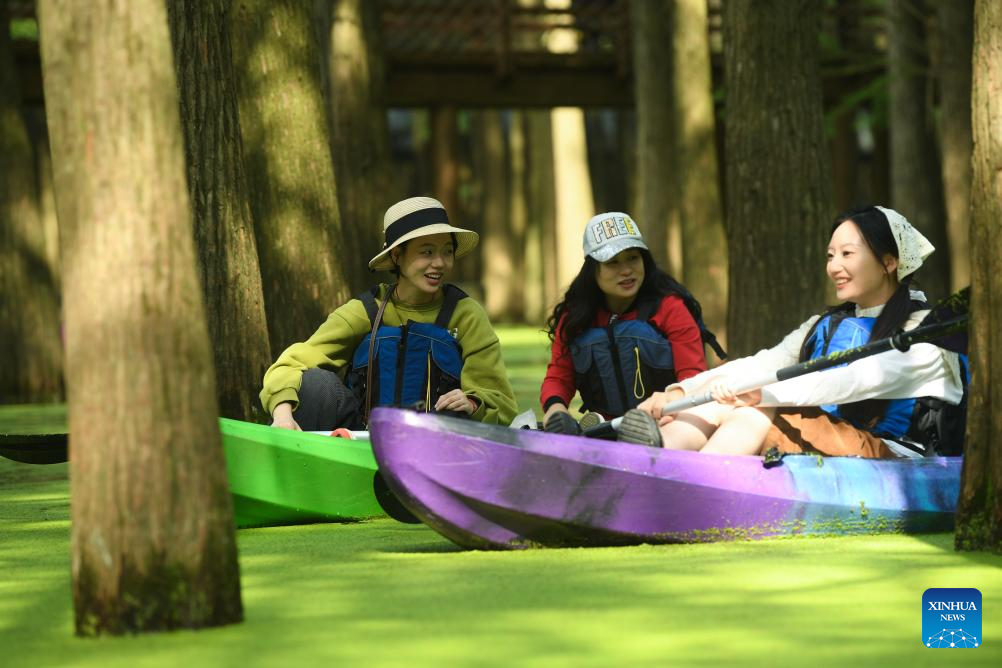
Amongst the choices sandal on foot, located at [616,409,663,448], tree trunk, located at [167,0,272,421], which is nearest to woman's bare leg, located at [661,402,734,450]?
sandal on foot, located at [616,409,663,448]

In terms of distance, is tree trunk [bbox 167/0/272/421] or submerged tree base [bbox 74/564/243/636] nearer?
submerged tree base [bbox 74/564/243/636]

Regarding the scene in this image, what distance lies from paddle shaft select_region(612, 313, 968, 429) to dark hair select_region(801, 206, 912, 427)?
0.67ft

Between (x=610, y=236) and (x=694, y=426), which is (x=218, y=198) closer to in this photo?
(x=610, y=236)

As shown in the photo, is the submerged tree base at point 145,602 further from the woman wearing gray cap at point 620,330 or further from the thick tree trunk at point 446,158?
the thick tree trunk at point 446,158

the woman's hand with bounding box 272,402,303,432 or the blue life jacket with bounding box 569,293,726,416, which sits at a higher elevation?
the blue life jacket with bounding box 569,293,726,416

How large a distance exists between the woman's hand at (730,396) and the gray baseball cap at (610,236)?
1057 mm

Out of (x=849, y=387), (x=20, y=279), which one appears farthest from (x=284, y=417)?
(x=20, y=279)

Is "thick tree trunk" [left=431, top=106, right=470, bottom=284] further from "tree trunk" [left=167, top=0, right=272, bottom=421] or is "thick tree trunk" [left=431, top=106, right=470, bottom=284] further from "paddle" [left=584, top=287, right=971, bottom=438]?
"paddle" [left=584, top=287, right=971, bottom=438]

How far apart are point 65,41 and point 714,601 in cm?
223

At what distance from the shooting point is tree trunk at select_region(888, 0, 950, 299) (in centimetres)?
1828

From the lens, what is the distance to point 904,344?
18.0ft

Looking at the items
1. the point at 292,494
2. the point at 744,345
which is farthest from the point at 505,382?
the point at 744,345

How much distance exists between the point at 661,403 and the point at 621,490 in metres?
0.65

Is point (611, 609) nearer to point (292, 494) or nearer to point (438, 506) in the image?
point (438, 506)
